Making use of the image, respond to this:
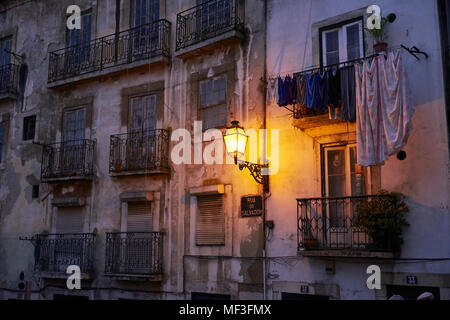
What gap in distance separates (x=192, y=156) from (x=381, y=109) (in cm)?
569

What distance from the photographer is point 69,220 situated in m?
17.2

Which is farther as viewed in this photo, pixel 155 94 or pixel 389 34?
pixel 155 94

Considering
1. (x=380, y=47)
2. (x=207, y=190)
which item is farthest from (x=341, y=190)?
(x=207, y=190)

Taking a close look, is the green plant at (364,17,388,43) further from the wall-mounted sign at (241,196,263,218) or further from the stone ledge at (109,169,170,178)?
the stone ledge at (109,169,170,178)

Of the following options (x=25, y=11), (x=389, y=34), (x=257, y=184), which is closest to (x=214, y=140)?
(x=257, y=184)

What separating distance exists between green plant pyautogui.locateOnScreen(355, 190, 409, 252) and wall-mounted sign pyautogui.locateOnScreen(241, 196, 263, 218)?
2811 millimetres

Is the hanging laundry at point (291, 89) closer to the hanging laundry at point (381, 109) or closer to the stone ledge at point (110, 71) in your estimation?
the hanging laundry at point (381, 109)

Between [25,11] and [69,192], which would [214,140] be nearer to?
[69,192]

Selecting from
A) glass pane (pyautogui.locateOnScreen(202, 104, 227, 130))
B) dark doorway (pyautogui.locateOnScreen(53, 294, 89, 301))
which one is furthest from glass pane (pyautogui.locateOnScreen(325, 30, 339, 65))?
dark doorway (pyautogui.locateOnScreen(53, 294, 89, 301))

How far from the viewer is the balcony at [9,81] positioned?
1922 cm

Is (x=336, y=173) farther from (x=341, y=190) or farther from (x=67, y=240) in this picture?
(x=67, y=240)

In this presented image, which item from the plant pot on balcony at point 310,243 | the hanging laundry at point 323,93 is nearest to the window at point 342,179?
the plant pot on balcony at point 310,243

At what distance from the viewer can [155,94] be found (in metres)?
16.1

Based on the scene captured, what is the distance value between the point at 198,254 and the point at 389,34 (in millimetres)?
7067
